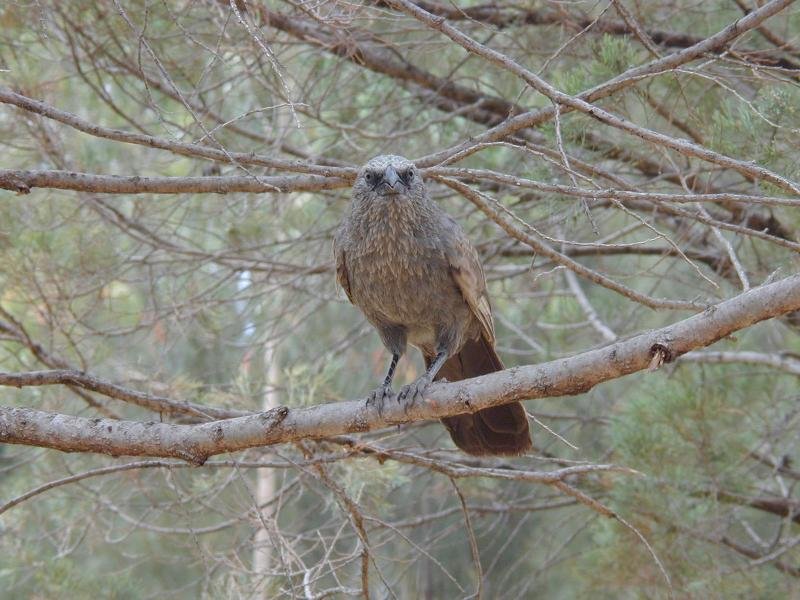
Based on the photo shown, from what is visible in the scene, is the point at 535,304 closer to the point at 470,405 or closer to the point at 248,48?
the point at 248,48

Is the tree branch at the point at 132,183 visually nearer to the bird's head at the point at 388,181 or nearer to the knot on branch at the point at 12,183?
the knot on branch at the point at 12,183

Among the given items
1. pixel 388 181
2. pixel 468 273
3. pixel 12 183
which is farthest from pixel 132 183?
pixel 468 273

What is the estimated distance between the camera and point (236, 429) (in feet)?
9.18

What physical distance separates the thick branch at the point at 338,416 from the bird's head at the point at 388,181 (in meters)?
0.93

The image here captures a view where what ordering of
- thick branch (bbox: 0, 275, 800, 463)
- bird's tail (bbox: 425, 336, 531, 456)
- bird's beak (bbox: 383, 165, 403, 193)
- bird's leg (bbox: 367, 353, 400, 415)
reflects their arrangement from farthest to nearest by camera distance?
bird's tail (bbox: 425, 336, 531, 456) < bird's beak (bbox: 383, 165, 403, 193) < bird's leg (bbox: 367, 353, 400, 415) < thick branch (bbox: 0, 275, 800, 463)

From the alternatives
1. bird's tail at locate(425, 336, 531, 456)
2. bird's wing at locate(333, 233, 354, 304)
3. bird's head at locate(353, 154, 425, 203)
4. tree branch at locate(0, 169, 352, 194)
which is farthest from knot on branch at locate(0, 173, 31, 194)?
bird's tail at locate(425, 336, 531, 456)

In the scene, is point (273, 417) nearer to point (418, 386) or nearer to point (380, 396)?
point (380, 396)

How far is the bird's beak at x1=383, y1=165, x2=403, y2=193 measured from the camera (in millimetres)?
3598

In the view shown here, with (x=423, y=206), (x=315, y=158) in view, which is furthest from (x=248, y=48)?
(x=423, y=206)

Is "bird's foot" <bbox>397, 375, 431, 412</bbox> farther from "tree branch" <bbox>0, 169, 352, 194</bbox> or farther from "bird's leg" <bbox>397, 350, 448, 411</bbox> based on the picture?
"tree branch" <bbox>0, 169, 352, 194</bbox>

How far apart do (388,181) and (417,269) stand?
0.35 m

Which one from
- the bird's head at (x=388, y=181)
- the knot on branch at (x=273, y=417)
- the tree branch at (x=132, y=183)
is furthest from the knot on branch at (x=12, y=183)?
the bird's head at (x=388, y=181)

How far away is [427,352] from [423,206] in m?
0.74

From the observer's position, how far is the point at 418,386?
3.40 m
